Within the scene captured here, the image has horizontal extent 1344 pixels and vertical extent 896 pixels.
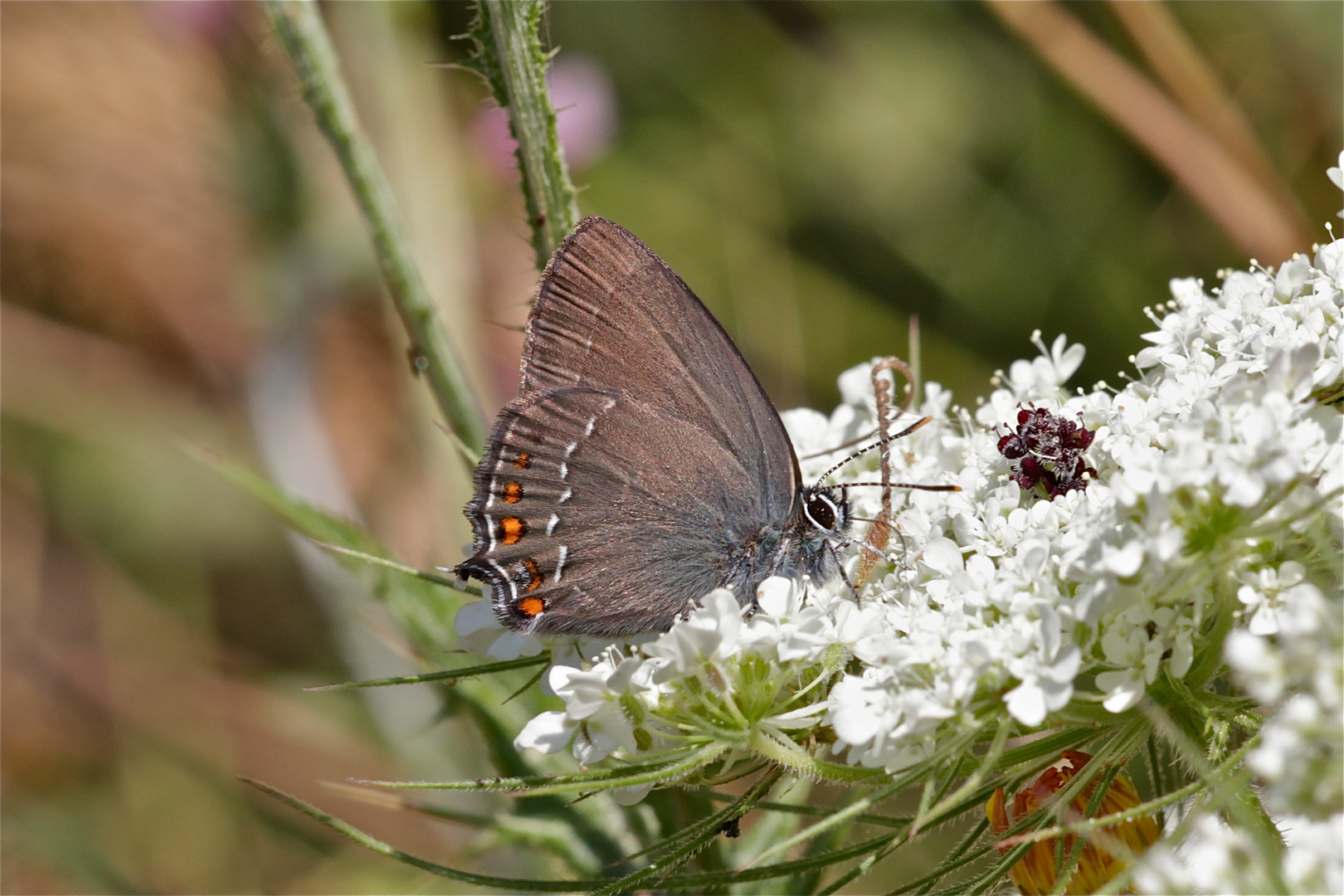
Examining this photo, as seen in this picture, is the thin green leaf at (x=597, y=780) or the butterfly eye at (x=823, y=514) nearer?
the thin green leaf at (x=597, y=780)

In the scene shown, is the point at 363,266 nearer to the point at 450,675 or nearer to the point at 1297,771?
the point at 450,675

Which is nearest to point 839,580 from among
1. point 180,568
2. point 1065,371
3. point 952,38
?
point 1065,371

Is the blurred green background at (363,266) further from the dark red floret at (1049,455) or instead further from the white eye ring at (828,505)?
the dark red floret at (1049,455)

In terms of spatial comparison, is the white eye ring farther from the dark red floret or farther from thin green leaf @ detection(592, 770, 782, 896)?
thin green leaf @ detection(592, 770, 782, 896)

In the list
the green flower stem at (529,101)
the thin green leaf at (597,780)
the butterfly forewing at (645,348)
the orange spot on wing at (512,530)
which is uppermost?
the green flower stem at (529,101)

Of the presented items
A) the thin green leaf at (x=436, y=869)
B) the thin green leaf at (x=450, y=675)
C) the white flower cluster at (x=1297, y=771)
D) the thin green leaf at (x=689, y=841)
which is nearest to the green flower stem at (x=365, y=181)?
the thin green leaf at (x=450, y=675)

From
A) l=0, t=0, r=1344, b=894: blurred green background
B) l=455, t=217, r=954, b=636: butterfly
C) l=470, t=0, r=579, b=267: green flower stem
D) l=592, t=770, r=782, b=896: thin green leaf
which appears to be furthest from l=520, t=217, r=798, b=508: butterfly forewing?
l=0, t=0, r=1344, b=894: blurred green background

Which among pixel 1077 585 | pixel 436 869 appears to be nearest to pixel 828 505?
pixel 1077 585
